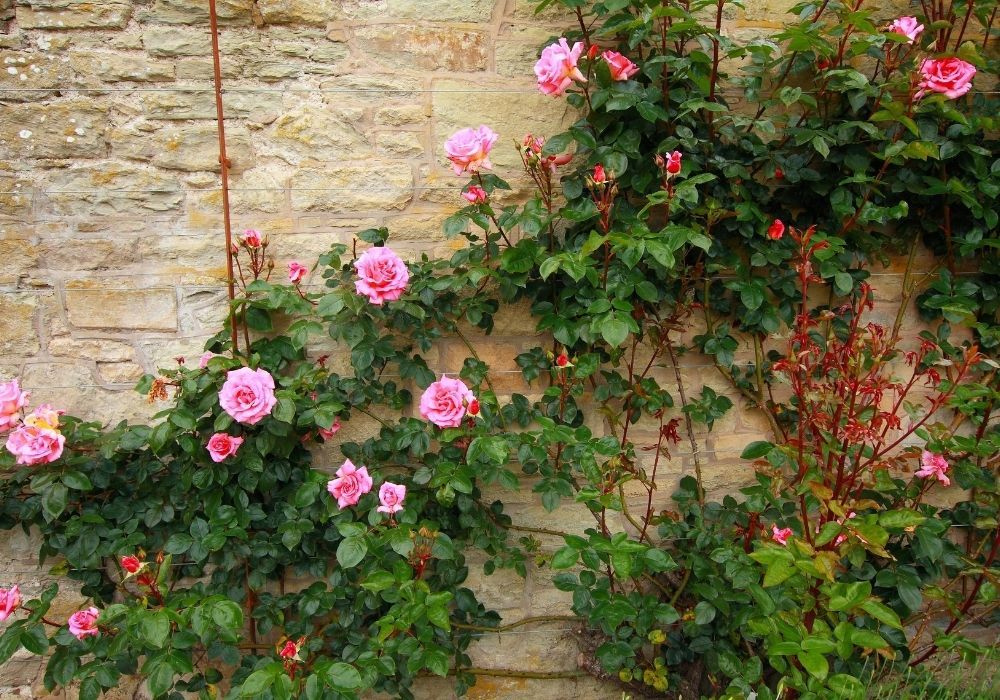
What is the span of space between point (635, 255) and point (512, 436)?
2.19 feet

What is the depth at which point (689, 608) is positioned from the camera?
2400mm

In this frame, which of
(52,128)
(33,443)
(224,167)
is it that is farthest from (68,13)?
(33,443)

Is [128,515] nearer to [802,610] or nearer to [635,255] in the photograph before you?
[635,255]

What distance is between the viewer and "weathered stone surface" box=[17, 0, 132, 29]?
2.11 meters

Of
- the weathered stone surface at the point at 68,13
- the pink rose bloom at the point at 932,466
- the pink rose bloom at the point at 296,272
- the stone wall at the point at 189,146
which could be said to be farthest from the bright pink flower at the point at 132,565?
the pink rose bloom at the point at 932,466

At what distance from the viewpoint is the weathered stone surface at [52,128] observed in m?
2.16

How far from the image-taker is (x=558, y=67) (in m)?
1.99

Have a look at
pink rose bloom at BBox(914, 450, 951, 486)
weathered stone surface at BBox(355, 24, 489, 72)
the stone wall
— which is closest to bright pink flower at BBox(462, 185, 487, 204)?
the stone wall

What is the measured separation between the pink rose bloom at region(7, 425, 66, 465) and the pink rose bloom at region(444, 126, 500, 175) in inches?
56.7

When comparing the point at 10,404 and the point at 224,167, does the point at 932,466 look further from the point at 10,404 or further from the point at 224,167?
the point at 10,404

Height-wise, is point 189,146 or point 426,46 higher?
point 426,46

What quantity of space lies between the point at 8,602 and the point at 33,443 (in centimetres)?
50

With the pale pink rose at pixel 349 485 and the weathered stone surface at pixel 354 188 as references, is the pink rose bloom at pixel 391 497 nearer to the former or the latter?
the pale pink rose at pixel 349 485

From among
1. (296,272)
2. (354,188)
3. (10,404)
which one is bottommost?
(10,404)
